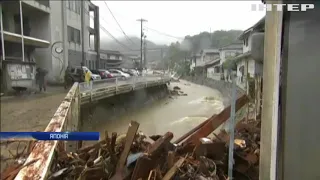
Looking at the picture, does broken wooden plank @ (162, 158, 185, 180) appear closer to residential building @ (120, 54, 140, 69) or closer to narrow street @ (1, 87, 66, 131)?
narrow street @ (1, 87, 66, 131)

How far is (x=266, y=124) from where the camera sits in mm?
1845

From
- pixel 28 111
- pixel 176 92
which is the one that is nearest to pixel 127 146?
pixel 28 111

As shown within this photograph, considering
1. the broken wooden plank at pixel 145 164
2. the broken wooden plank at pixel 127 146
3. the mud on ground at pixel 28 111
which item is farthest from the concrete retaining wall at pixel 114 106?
the broken wooden plank at pixel 145 164

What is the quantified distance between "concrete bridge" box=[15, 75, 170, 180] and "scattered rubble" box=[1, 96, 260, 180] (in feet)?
0.65

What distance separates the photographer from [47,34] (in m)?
20.8

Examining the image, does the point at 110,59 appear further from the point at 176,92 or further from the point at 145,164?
the point at 145,164

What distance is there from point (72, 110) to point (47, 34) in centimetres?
1546

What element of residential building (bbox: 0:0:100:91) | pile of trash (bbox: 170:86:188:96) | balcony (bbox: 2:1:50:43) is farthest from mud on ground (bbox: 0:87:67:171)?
pile of trash (bbox: 170:86:188:96)

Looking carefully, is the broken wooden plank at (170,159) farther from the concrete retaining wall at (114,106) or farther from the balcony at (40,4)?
the balcony at (40,4)

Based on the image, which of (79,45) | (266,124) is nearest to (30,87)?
(79,45)

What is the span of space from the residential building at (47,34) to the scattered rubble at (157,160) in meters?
12.0

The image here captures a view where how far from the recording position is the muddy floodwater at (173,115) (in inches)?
499

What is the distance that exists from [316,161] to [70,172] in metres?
2.30

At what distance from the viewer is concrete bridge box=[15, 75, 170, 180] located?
2.81 metres
